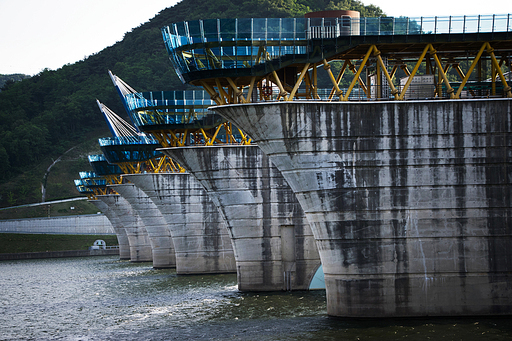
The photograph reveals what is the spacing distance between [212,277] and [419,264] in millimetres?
30309

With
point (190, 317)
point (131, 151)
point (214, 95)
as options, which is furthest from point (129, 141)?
point (214, 95)

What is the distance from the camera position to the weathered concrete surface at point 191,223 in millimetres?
57875

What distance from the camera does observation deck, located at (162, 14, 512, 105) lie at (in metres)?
30.3

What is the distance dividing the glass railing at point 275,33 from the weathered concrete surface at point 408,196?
325 centimetres

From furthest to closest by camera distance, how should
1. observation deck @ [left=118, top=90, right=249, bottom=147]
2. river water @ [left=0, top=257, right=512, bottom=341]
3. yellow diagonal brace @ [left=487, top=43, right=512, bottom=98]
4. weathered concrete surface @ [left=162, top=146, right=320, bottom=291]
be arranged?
1. observation deck @ [left=118, top=90, right=249, bottom=147]
2. weathered concrete surface @ [left=162, top=146, right=320, bottom=291]
3. yellow diagonal brace @ [left=487, top=43, right=512, bottom=98]
4. river water @ [left=0, top=257, right=512, bottom=341]

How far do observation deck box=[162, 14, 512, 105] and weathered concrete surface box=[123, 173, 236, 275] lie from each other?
26875mm

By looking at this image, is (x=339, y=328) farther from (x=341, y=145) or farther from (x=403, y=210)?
(x=341, y=145)

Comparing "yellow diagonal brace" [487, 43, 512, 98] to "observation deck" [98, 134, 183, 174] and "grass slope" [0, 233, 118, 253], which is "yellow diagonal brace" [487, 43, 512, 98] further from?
"grass slope" [0, 233, 118, 253]

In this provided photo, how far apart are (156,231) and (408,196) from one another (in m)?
47.5

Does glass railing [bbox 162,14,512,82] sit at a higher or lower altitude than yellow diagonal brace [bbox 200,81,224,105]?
higher

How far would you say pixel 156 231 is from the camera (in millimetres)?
72625

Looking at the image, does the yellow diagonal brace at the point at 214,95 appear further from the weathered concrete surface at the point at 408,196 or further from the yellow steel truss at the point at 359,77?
the weathered concrete surface at the point at 408,196

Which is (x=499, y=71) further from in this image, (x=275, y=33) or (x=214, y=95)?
(x=214, y=95)

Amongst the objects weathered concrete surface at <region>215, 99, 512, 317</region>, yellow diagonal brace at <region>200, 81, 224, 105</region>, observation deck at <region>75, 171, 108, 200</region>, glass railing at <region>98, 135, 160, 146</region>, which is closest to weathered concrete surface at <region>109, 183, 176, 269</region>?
glass railing at <region>98, 135, 160, 146</region>
